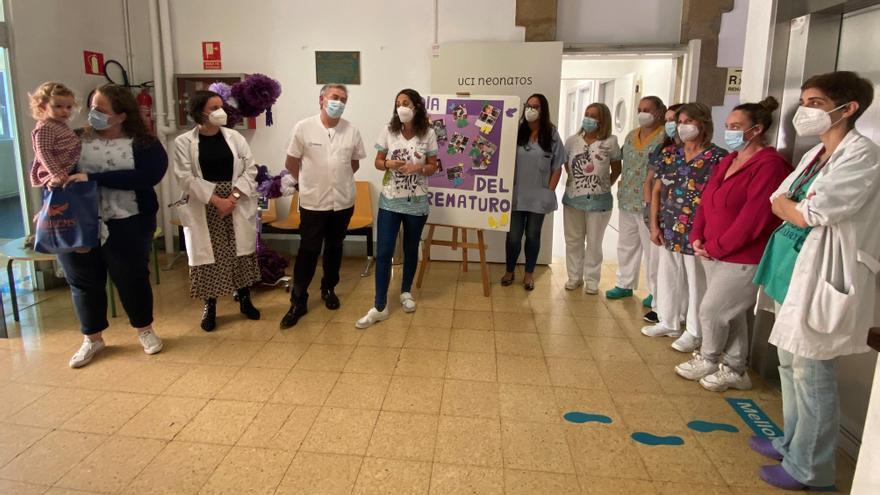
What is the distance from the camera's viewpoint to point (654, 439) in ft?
7.83

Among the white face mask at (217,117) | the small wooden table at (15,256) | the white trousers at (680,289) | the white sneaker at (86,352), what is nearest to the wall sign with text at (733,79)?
the white trousers at (680,289)

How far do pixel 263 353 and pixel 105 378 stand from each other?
798 mm

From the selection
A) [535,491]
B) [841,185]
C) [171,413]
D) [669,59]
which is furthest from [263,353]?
[669,59]

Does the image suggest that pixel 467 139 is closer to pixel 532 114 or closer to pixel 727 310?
pixel 532 114

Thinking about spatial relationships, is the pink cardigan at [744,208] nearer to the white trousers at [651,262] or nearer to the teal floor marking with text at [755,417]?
the teal floor marking with text at [755,417]

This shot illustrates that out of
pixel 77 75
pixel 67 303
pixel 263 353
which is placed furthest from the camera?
pixel 77 75

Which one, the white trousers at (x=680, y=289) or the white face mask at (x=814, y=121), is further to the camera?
the white trousers at (x=680, y=289)

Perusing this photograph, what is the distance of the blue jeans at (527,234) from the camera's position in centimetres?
453

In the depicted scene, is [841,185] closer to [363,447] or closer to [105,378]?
[363,447]

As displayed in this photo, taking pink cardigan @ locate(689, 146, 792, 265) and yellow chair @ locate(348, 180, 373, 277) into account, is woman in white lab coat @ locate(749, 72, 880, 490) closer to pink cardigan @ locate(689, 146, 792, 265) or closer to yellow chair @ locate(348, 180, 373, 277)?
pink cardigan @ locate(689, 146, 792, 265)

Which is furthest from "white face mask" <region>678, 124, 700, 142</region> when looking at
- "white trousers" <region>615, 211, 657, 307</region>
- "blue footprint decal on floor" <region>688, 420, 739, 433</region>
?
"blue footprint decal on floor" <region>688, 420, 739, 433</region>

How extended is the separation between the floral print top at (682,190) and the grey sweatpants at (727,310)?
0.29 meters

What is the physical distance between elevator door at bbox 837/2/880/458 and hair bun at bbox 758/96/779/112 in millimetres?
327

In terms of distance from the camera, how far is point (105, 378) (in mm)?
2885
